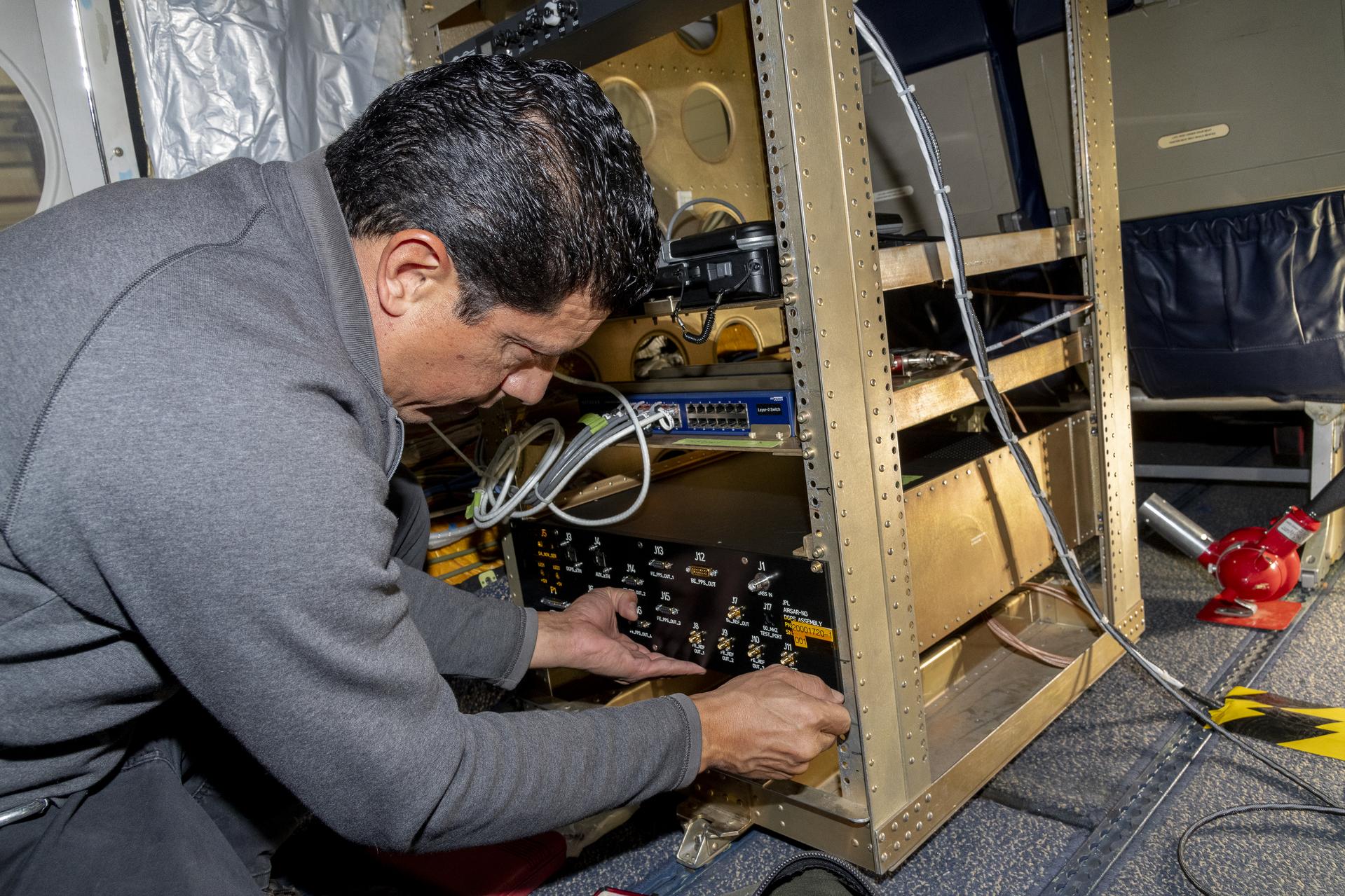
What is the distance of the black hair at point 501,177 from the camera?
2.68 ft

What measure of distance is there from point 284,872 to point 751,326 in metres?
1.34

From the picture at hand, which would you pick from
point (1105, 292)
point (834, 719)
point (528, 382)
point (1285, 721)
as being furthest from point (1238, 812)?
point (528, 382)

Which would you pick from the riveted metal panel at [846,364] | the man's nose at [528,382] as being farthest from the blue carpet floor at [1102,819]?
the man's nose at [528,382]

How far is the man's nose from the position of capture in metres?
1.04

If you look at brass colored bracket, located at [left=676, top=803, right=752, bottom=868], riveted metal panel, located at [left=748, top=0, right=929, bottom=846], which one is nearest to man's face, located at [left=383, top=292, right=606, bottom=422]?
riveted metal panel, located at [left=748, top=0, right=929, bottom=846]

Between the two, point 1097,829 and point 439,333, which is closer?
point 439,333

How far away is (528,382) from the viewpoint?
1.05 metres

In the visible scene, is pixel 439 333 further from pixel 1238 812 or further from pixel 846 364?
pixel 1238 812

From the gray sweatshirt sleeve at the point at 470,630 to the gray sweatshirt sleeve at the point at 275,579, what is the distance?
469mm

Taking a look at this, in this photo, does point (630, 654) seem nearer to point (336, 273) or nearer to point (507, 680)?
point (507, 680)

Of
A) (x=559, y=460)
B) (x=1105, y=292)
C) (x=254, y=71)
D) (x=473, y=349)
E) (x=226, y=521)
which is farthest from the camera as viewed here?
(x=254, y=71)

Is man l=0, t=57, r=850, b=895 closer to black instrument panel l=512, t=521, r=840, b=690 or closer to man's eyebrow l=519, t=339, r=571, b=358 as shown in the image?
man's eyebrow l=519, t=339, r=571, b=358

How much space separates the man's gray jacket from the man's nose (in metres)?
0.20

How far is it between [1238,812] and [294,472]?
1325 millimetres
